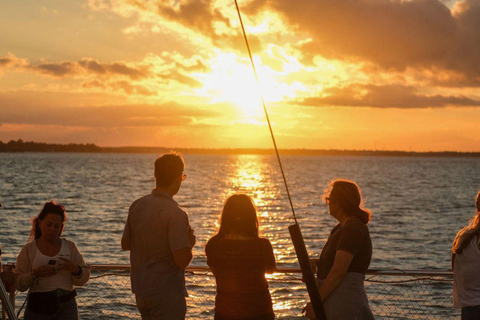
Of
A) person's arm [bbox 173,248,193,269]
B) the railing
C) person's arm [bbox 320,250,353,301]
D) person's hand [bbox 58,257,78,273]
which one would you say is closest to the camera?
person's arm [bbox 320,250,353,301]

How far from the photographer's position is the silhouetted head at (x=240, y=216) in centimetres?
416


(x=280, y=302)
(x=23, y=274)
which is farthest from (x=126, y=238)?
(x=280, y=302)

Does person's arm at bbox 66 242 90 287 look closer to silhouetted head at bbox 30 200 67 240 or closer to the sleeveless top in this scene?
silhouetted head at bbox 30 200 67 240

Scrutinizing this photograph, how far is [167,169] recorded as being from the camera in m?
4.28

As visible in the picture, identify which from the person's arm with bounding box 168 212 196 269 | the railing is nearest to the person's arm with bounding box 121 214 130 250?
the person's arm with bounding box 168 212 196 269

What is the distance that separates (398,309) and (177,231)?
28.8 ft

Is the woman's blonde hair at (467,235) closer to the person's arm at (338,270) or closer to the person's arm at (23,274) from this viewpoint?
the person's arm at (338,270)

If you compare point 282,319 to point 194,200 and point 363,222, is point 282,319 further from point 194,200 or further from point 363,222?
point 194,200

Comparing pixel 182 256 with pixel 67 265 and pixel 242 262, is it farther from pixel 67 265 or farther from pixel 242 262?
pixel 67 265

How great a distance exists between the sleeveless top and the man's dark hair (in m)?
2.17

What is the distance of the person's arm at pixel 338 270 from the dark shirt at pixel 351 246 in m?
0.04

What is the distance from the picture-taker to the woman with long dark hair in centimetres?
441

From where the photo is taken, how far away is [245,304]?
13.7 ft

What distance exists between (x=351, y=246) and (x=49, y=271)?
2.27 metres
